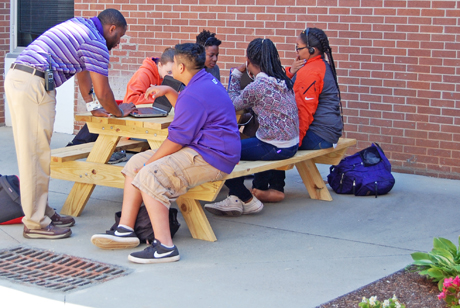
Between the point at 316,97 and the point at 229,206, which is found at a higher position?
the point at 316,97

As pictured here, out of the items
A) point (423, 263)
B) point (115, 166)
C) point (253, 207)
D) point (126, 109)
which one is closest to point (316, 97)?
point (253, 207)

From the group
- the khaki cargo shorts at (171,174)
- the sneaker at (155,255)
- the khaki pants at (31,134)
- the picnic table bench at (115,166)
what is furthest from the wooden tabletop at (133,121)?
the sneaker at (155,255)

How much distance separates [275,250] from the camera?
14.3 ft

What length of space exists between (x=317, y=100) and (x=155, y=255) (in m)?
2.30

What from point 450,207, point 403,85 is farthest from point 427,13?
point 450,207

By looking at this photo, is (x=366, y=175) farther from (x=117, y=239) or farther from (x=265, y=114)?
(x=117, y=239)

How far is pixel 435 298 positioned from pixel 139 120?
7.80 ft

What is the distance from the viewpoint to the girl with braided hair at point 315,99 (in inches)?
219

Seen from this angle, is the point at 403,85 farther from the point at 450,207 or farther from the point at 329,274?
the point at 329,274

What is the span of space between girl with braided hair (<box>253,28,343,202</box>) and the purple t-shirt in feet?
4.51

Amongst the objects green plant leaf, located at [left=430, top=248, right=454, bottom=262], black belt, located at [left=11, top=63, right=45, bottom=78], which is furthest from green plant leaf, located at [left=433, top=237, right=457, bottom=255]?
black belt, located at [left=11, top=63, right=45, bottom=78]

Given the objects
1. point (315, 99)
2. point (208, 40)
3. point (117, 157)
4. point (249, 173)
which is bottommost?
point (117, 157)

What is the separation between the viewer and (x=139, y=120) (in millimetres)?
4625

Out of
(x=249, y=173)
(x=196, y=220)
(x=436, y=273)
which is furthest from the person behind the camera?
(x=249, y=173)
